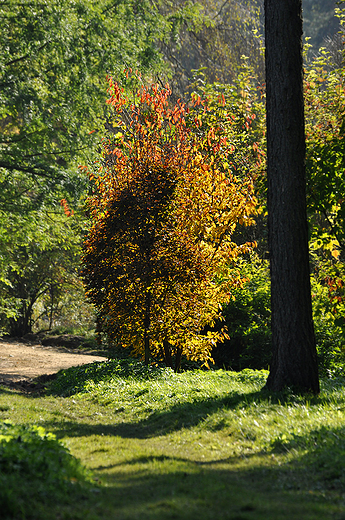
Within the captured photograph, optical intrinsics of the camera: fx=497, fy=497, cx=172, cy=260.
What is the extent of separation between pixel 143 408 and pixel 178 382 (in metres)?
1.57

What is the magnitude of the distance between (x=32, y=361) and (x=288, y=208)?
11.3 m

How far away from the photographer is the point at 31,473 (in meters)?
3.55

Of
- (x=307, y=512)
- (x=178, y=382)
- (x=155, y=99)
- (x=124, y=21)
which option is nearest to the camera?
(x=307, y=512)

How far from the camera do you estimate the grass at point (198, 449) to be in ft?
11.5

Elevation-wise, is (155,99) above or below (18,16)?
below

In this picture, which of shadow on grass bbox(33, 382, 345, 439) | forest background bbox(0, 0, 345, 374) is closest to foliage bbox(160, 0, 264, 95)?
forest background bbox(0, 0, 345, 374)

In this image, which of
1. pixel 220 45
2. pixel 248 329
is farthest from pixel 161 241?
pixel 220 45

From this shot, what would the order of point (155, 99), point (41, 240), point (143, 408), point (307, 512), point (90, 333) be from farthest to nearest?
point (90, 333) < point (41, 240) < point (155, 99) < point (143, 408) < point (307, 512)

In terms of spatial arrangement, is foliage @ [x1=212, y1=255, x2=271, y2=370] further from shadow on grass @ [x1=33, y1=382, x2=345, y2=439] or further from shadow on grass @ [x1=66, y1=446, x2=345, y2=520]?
shadow on grass @ [x1=66, y1=446, x2=345, y2=520]

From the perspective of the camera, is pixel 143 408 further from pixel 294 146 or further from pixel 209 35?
pixel 209 35

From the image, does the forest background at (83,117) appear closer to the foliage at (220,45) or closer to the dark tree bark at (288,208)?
the dark tree bark at (288,208)

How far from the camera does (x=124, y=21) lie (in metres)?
17.7

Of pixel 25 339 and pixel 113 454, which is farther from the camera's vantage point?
pixel 25 339

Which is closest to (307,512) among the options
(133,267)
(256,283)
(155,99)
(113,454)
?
(113,454)
